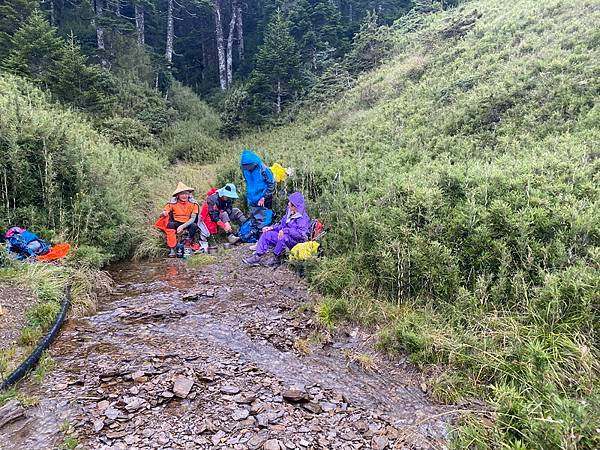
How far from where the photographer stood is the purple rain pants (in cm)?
726

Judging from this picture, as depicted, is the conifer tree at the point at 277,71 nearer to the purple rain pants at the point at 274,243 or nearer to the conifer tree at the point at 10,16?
the conifer tree at the point at 10,16

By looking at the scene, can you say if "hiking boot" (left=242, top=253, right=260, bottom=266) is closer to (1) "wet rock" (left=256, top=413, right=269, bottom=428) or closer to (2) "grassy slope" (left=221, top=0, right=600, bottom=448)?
(2) "grassy slope" (left=221, top=0, right=600, bottom=448)

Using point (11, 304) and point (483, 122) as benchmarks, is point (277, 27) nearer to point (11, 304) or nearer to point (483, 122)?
point (483, 122)

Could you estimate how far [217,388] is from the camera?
402cm

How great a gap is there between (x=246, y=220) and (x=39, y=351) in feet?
17.6

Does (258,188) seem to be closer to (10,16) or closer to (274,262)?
(274,262)

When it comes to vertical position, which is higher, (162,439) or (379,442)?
(162,439)

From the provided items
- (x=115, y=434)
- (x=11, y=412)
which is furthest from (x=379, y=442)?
(x=11, y=412)

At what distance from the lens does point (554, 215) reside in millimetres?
4836

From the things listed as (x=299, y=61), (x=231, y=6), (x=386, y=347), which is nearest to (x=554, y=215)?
(x=386, y=347)

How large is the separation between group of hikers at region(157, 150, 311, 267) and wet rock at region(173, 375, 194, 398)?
3.41 m

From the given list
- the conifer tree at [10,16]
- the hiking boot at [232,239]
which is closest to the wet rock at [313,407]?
the hiking boot at [232,239]

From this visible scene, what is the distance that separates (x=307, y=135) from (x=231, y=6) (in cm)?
1971

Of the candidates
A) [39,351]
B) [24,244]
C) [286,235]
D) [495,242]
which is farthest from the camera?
[286,235]
